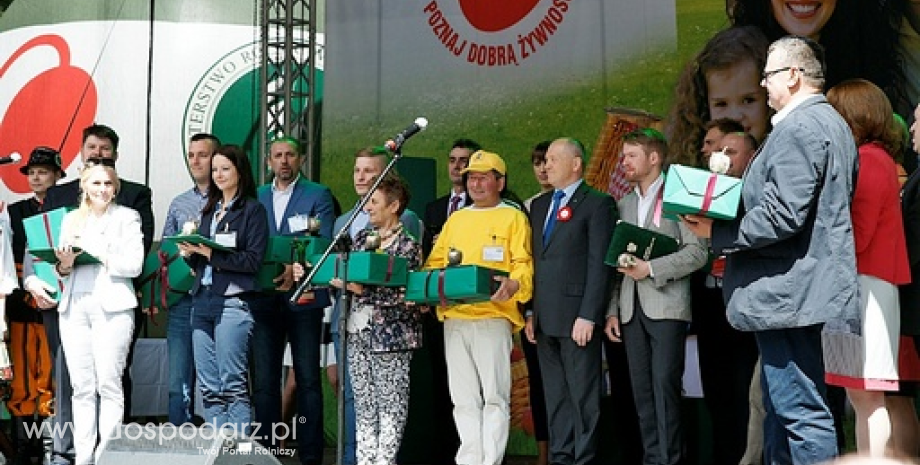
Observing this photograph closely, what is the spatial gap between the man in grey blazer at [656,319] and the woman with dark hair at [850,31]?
45.7 inches

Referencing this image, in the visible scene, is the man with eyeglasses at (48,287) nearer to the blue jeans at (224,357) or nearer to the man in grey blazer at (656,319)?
the blue jeans at (224,357)

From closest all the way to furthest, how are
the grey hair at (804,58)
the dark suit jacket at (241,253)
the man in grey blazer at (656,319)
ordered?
the grey hair at (804,58), the man in grey blazer at (656,319), the dark suit jacket at (241,253)

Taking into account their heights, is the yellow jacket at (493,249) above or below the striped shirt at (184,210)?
below

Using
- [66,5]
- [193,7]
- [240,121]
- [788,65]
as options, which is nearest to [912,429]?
[788,65]

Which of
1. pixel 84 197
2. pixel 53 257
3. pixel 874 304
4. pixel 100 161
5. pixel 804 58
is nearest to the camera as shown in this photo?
pixel 804 58

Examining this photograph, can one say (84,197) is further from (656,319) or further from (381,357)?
(656,319)

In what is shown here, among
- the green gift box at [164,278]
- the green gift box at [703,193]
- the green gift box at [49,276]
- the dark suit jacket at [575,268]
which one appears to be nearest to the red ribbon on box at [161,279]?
the green gift box at [164,278]

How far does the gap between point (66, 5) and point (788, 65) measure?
227 inches

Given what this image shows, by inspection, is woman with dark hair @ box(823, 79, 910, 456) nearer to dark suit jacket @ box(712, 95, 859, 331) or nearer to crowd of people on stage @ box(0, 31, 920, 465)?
dark suit jacket @ box(712, 95, 859, 331)

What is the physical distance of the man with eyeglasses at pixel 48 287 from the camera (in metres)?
6.64

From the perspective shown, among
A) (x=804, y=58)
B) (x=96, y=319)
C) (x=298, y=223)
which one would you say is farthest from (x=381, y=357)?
(x=804, y=58)

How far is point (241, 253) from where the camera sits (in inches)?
252

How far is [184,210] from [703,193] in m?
3.71

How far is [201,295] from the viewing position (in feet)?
21.4
